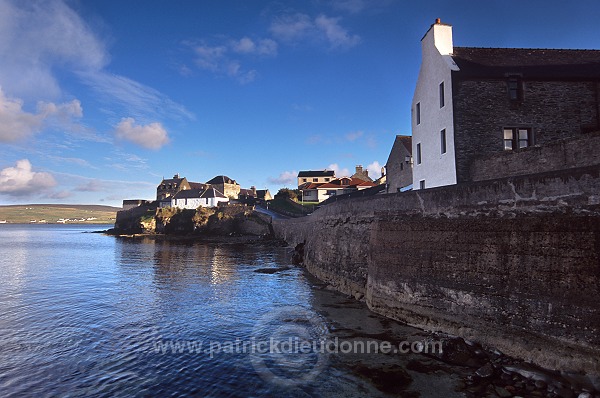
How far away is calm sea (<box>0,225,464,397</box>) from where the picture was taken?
898cm

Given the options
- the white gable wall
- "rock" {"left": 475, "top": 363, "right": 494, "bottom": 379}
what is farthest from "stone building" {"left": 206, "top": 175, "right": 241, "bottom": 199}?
"rock" {"left": 475, "top": 363, "right": 494, "bottom": 379}

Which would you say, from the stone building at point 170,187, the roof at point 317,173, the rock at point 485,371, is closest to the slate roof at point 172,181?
the stone building at point 170,187

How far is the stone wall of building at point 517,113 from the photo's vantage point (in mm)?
19016

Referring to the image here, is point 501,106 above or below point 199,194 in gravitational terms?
below

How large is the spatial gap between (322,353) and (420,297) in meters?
4.32

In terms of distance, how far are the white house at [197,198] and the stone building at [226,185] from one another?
8021mm

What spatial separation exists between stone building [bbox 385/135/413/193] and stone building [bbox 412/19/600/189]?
9.32 meters

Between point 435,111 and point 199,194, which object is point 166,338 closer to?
point 435,111

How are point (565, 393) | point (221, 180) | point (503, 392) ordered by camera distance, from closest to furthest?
point (565, 393), point (503, 392), point (221, 180)

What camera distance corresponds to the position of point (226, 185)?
10300cm

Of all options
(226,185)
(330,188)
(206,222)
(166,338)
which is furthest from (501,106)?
(226,185)

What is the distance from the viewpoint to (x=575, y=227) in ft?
28.3

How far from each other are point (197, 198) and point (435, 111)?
257 ft

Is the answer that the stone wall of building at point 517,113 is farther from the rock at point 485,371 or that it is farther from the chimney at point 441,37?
the rock at point 485,371
